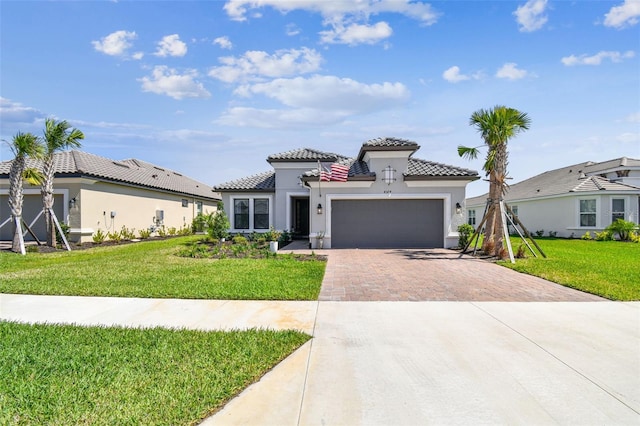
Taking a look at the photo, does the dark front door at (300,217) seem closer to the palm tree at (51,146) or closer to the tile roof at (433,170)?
the tile roof at (433,170)

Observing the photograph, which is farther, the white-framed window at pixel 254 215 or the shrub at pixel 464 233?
the white-framed window at pixel 254 215

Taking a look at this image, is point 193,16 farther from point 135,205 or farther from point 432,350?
point 135,205

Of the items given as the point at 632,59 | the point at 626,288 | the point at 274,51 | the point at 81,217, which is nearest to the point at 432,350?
the point at 626,288

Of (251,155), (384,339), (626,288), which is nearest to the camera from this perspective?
(384,339)

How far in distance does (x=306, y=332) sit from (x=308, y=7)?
33.2ft

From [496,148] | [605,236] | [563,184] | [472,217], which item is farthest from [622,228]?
[472,217]

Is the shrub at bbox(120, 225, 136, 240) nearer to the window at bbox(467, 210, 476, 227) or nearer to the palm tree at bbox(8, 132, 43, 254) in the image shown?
the palm tree at bbox(8, 132, 43, 254)

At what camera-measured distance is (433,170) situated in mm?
15766

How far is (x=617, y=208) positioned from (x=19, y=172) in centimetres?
3186

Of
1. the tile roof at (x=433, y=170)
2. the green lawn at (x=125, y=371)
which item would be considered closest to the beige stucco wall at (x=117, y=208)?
the green lawn at (x=125, y=371)

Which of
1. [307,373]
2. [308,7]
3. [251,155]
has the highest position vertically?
[308,7]

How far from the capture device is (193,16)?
10758 mm

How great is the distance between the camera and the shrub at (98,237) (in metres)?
16.8

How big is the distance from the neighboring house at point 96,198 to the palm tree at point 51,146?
3.61 ft
